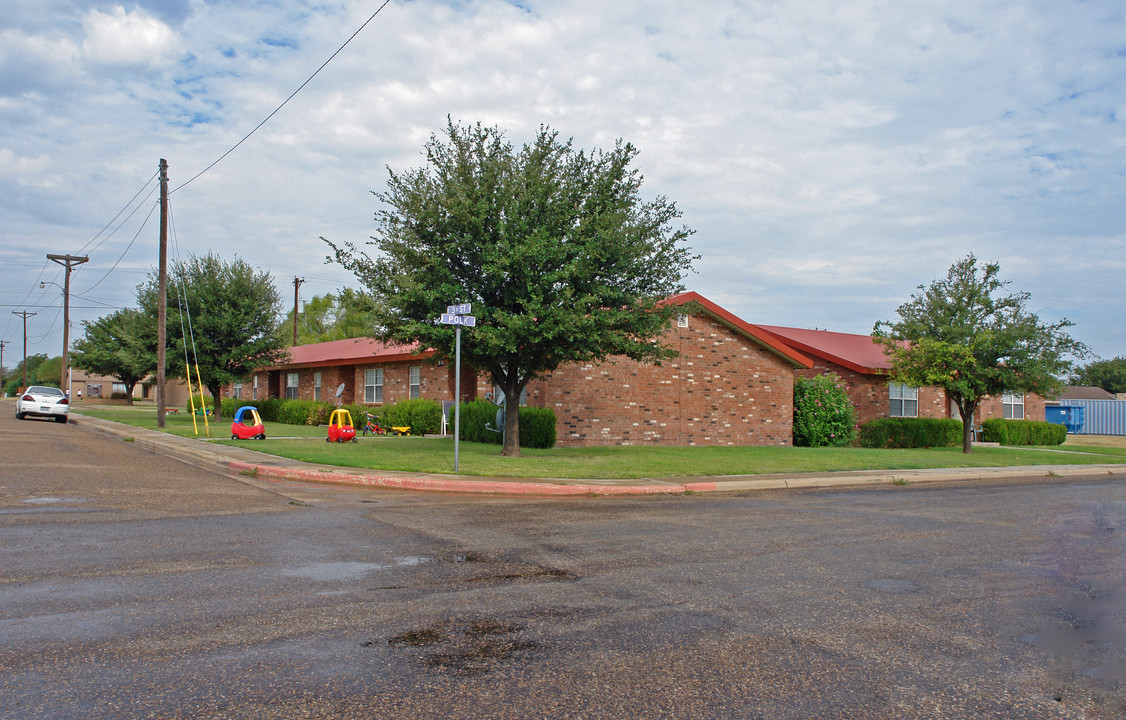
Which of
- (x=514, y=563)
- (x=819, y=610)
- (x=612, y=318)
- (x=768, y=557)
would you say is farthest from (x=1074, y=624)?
(x=612, y=318)

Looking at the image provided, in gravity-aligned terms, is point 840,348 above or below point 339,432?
above

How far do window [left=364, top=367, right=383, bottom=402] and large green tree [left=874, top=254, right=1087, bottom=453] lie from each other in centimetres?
1965

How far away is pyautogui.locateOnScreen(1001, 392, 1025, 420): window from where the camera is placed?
36.2 m

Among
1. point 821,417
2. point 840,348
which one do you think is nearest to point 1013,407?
point 840,348

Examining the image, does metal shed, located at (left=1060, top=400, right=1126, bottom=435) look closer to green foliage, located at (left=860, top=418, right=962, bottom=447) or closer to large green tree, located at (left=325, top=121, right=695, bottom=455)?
green foliage, located at (left=860, top=418, right=962, bottom=447)

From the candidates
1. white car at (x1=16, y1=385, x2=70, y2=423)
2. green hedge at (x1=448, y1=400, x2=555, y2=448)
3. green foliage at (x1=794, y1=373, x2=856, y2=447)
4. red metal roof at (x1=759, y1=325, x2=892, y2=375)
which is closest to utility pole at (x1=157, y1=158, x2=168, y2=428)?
white car at (x1=16, y1=385, x2=70, y2=423)

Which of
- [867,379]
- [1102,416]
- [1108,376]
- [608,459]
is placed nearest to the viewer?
[608,459]

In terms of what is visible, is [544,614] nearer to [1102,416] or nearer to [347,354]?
[347,354]

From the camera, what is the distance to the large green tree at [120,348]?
1291 inches

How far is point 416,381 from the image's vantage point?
3006 cm

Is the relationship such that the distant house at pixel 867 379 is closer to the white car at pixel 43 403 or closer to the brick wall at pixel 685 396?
the brick wall at pixel 685 396

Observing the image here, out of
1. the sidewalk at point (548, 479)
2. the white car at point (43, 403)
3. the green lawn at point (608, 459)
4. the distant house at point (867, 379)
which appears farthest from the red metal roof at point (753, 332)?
the white car at point (43, 403)

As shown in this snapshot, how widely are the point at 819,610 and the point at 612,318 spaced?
11.3 metres

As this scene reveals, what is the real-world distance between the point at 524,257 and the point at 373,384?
1931 centimetres
